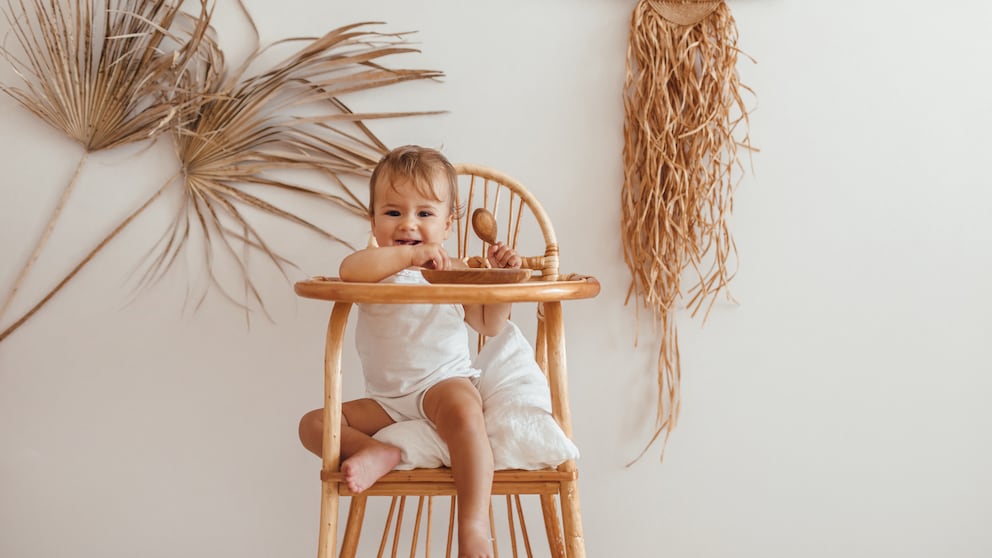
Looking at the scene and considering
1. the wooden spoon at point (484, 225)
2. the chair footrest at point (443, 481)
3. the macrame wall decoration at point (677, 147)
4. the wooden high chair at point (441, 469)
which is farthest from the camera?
the macrame wall decoration at point (677, 147)

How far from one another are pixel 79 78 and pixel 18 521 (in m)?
1.00

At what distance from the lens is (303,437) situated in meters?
1.40

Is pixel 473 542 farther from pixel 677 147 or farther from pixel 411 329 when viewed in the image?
pixel 677 147

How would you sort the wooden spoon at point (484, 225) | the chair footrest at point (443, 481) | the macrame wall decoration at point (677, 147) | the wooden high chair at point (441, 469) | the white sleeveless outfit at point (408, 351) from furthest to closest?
the macrame wall decoration at point (677, 147), the wooden spoon at point (484, 225), the white sleeveless outfit at point (408, 351), the chair footrest at point (443, 481), the wooden high chair at point (441, 469)

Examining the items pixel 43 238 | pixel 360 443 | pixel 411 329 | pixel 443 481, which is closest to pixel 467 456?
pixel 443 481

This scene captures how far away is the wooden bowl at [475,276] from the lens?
1.20 meters

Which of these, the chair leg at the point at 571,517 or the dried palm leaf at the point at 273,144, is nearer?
the chair leg at the point at 571,517

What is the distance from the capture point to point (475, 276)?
1196 millimetres

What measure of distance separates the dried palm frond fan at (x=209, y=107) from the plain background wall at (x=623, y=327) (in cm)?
4

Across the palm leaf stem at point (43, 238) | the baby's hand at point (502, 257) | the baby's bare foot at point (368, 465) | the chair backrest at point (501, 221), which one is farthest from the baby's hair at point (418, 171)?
the palm leaf stem at point (43, 238)

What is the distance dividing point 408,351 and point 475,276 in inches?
12.1

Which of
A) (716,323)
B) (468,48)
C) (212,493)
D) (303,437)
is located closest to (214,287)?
(212,493)

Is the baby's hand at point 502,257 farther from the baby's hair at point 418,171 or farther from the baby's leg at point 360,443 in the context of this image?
the baby's leg at point 360,443

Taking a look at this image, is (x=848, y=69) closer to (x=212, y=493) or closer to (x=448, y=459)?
(x=448, y=459)
